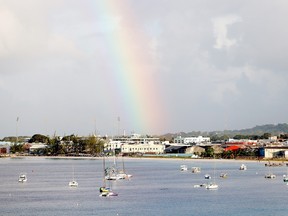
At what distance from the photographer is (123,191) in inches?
2441

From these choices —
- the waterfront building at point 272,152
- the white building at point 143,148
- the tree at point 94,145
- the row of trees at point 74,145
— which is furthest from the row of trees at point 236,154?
the row of trees at point 74,145

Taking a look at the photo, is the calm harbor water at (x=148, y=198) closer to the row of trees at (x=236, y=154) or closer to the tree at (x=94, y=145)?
the row of trees at (x=236, y=154)

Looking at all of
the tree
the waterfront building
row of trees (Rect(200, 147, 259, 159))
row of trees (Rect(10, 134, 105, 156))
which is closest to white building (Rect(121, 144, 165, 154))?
the tree

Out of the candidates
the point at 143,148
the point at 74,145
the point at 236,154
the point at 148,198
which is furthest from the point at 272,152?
the point at 148,198

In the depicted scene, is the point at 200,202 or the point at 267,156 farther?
the point at 267,156

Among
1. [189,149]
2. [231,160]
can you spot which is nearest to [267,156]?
[231,160]

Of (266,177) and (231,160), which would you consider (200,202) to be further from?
(231,160)

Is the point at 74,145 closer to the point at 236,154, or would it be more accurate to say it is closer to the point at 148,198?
the point at 236,154

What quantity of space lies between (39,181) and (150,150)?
11384cm

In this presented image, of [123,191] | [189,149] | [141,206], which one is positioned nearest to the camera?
[141,206]

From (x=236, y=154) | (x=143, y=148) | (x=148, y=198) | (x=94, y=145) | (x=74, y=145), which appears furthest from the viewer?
(x=74, y=145)

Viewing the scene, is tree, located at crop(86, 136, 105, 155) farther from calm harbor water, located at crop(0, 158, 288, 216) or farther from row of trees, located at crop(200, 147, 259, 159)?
calm harbor water, located at crop(0, 158, 288, 216)

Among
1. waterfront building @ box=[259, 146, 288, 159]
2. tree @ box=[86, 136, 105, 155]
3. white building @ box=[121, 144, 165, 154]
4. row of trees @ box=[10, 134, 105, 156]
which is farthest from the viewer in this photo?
white building @ box=[121, 144, 165, 154]

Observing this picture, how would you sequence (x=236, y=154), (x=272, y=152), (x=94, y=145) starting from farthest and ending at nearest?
(x=94, y=145), (x=236, y=154), (x=272, y=152)
